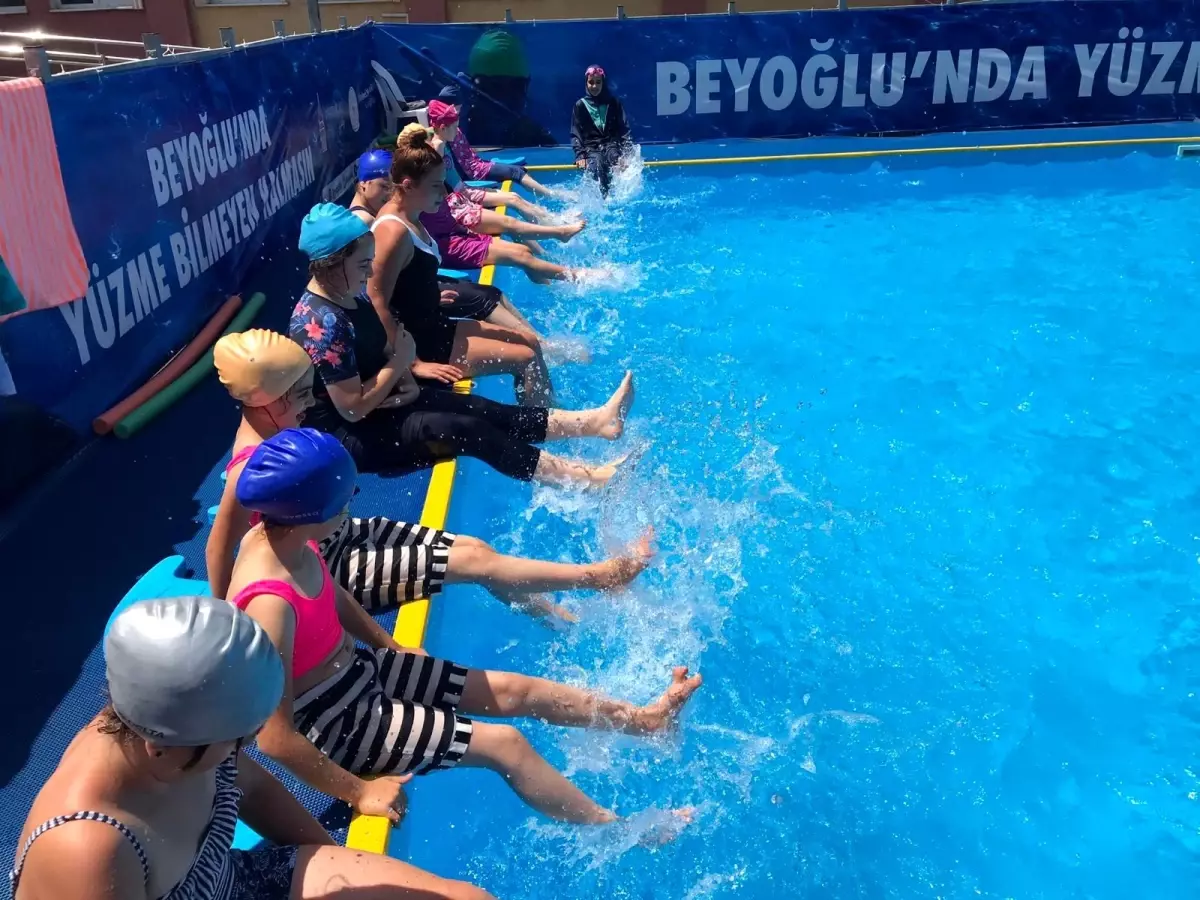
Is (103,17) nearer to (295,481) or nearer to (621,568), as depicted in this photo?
(621,568)

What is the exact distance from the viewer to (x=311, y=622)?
275 centimetres

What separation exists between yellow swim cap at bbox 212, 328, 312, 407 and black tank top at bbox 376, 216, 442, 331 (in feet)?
5.84

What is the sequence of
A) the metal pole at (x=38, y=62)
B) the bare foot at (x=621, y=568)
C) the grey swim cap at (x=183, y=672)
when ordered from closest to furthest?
1. the grey swim cap at (x=183, y=672)
2. the bare foot at (x=621, y=568)
3. the metal pole at (x=38, y=62)

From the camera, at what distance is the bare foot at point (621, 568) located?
392 cm

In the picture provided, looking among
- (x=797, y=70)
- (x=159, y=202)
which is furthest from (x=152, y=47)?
(x=797, y=70)

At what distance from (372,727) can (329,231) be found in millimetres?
2113

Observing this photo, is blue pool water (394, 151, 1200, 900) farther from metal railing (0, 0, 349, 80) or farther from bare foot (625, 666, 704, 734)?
metal railing (0, 0, 349, 80)

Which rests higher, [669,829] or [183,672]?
[183,672]

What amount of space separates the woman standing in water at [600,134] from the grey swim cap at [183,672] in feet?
31.1

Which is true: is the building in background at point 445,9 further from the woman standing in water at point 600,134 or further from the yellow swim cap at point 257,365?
the yellow swim cap at point 257,365

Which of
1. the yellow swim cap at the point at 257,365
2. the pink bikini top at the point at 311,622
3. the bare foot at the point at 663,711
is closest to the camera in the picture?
the pink bikini top at the point at 311,622

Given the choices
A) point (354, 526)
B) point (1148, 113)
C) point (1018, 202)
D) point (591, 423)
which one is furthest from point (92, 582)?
point (1148, 113)

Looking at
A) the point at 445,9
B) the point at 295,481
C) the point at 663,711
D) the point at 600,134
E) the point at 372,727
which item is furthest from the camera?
the point at 445,9

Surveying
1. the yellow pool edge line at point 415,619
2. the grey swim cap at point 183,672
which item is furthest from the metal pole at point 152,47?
the grey swim cap at point 183,672
